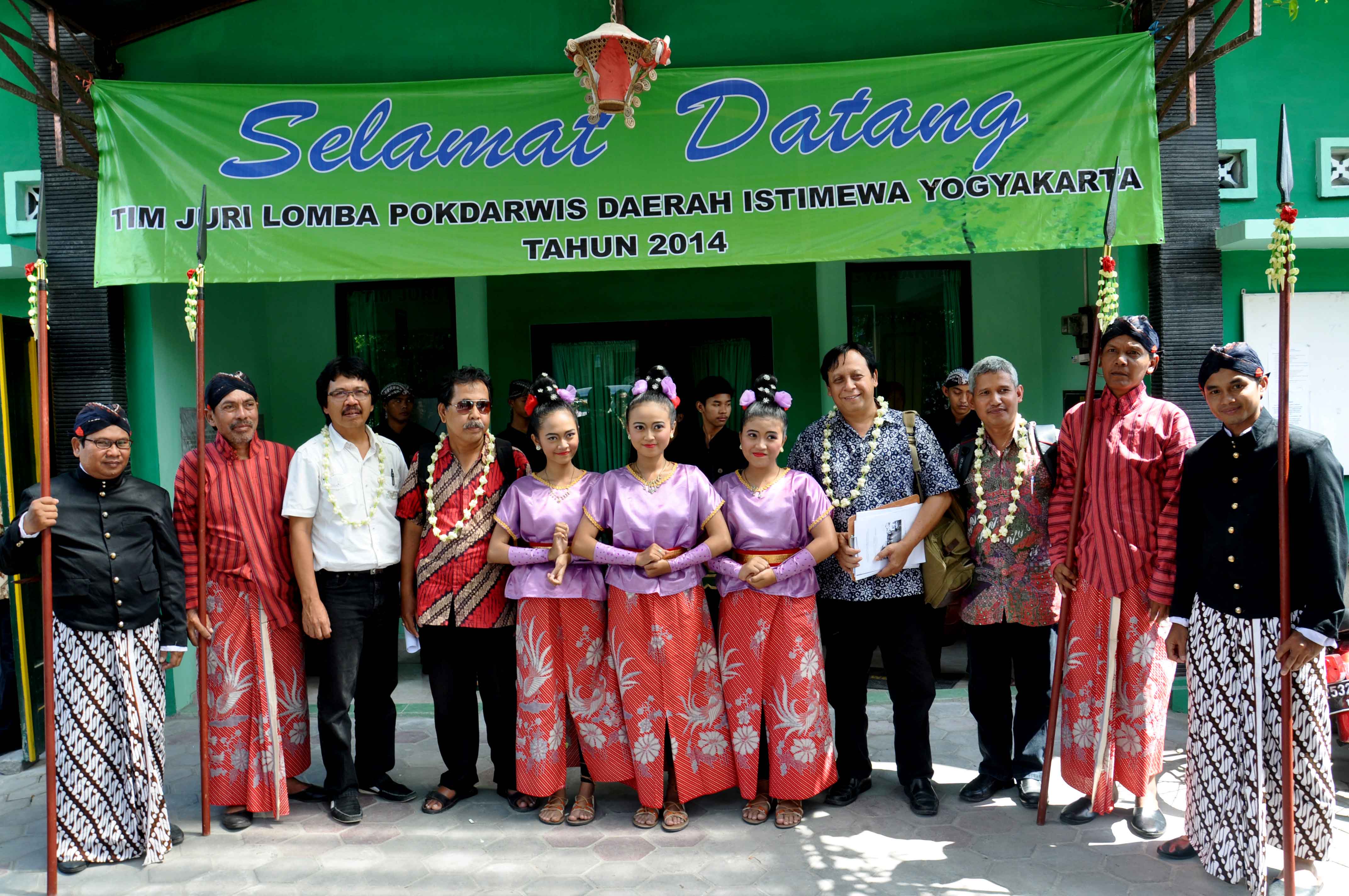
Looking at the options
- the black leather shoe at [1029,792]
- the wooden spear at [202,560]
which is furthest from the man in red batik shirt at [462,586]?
the black leather shoe at [1029,792]

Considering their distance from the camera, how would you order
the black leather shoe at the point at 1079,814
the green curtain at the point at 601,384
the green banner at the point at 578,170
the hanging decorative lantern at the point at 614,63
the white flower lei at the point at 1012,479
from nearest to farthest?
the black leather shoe at the point at 1079,814 → the white flower lei at the point at 1012,479 → the hanging decorative lantern at the point at 614,63 → the green banner at the point at 578,170 → the green curtain at the point at 601,384

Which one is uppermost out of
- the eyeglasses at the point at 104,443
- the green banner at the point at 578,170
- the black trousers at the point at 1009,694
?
the green banner at the point at 578,170

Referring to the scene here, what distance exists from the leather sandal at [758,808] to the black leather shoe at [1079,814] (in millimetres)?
1127

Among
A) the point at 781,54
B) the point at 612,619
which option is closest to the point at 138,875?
the point at 612,619

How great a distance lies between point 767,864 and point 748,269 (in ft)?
16.5

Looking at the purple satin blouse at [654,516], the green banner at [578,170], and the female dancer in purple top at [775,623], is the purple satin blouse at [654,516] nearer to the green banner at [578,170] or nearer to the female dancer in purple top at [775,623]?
the female dancer in purple top at [775,623]

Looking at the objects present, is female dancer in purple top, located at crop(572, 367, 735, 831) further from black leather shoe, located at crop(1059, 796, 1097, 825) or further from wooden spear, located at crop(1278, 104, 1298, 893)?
wooden spear, located at crop(1278, 104, 1298, 893)

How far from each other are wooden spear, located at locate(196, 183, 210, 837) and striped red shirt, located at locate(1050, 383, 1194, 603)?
3334mm

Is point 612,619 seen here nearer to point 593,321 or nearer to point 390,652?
point 390,652

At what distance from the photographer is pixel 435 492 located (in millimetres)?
3895

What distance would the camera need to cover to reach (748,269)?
7539 mm

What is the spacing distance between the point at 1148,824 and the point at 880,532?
1456 mm

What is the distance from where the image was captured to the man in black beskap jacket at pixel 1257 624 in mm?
2971

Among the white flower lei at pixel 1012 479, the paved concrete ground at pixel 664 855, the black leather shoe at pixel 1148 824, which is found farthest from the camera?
the white flower lei at pixel 1012 479
